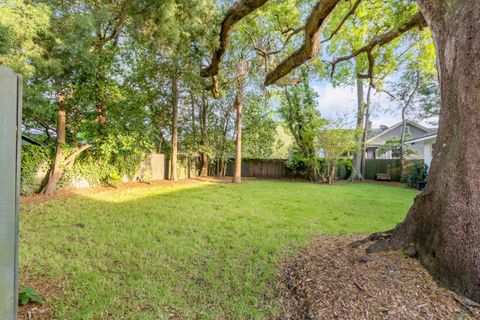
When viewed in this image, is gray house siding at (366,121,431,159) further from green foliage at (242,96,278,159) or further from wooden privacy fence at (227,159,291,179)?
green foliage at (242,96,278,159)

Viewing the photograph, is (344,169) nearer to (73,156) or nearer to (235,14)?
(235,14)

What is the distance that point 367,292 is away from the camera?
1772 millimetres

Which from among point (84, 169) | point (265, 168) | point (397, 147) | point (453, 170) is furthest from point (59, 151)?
point (397, 147)

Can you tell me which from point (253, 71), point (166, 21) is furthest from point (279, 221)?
point (253, 71)

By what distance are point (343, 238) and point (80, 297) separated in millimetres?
3294

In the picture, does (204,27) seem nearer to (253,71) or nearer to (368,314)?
(253,71)

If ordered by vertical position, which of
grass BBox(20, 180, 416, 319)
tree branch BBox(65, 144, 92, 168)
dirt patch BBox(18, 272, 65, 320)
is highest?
tree branch BBox(65, 144, 92, 168)

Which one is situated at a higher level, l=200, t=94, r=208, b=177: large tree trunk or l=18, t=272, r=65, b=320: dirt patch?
l=200, t=94, r=208, b=177: large tree trunk

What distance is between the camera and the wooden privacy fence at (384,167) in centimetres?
1452

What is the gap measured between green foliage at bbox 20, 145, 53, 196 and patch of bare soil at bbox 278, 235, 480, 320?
7.81m

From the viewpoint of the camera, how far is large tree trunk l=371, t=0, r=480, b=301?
5.37ft

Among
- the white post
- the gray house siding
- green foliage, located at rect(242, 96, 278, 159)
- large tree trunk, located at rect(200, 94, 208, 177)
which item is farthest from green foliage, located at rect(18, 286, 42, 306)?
the gray house siding

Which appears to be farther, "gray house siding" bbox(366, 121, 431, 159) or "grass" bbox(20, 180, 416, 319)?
"gray house siding" bbox(366, 121, 431, 159)

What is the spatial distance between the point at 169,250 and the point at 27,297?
4.90 ft
